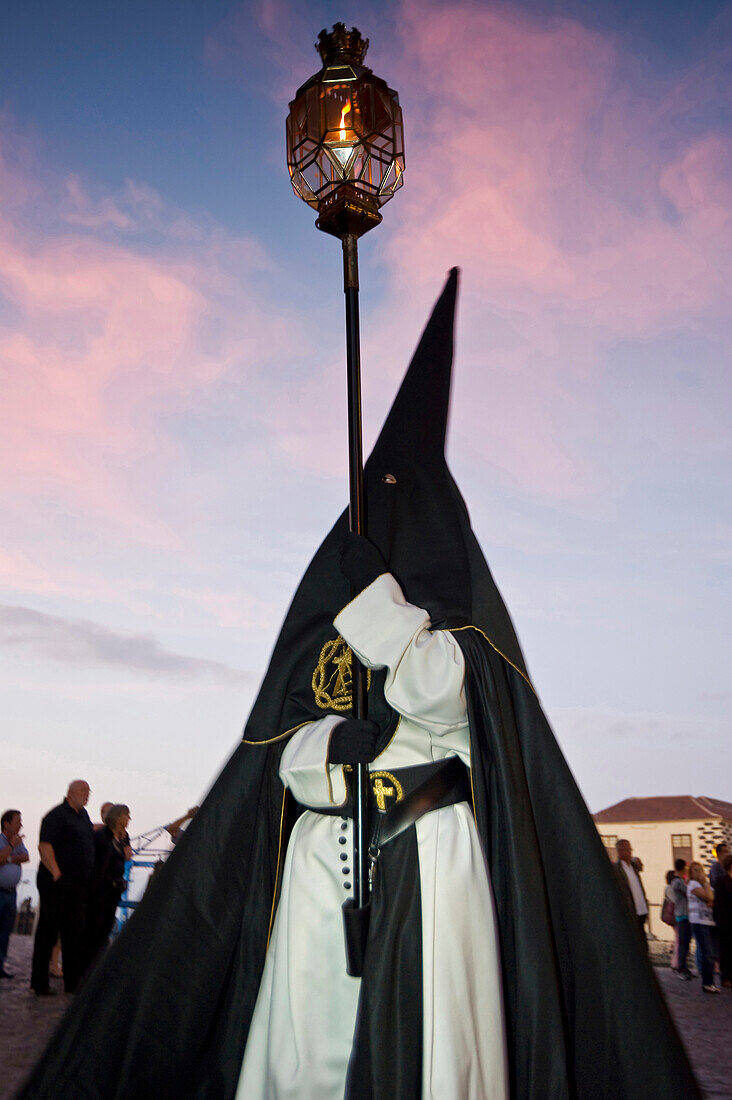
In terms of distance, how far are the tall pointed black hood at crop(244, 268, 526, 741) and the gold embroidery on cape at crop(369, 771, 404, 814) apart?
0.61 ft

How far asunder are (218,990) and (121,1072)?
1.15ft

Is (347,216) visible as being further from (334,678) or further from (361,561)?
(334,678)

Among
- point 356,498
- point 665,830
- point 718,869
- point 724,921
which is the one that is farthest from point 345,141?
point 665,830

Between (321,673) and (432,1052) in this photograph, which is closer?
(432,1052)

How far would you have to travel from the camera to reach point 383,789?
253 centimetres

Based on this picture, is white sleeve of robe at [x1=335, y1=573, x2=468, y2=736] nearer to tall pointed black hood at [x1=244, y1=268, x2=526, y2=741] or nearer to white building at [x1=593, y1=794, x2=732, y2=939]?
tall pointed black hood at [x1=244, y1=268, x2=526, y2=741]

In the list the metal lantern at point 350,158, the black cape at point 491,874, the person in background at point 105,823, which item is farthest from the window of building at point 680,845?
the metal lantern at point 350,158

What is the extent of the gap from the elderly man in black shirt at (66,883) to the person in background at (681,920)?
633 centimetres

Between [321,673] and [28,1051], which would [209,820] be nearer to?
[321,673]

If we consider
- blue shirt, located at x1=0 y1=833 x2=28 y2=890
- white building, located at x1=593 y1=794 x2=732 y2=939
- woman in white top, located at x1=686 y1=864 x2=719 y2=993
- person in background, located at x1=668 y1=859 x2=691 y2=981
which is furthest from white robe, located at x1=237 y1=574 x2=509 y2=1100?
white building, located at x1=593 y1=794 x2=732 y2=939

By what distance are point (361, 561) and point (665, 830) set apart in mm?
27586

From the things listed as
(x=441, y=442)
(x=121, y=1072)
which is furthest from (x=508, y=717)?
(x=121, y=1072)

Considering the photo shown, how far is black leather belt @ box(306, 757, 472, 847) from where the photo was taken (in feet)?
8.07

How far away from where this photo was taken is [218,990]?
9.02 ft
